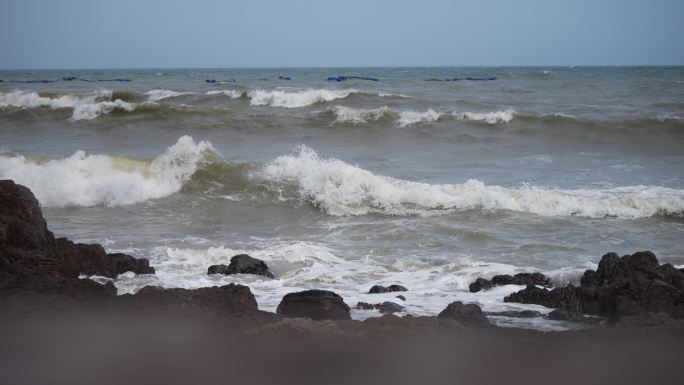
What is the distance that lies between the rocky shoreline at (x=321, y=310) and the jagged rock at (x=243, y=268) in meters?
1.73

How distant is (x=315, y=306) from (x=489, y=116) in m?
20.0

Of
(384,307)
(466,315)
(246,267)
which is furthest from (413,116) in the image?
(466,315)

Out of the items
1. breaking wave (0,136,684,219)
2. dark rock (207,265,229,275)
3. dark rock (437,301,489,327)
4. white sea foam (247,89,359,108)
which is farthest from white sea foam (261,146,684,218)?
white sea foam (247,89,359,108)

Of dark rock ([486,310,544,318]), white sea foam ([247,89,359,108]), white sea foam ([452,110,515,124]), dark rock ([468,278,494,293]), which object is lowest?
dark rock ([468,278,494,293])

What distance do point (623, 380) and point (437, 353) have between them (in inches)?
47.3

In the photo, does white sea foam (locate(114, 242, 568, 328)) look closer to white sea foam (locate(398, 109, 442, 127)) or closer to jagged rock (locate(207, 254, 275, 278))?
jagged rock (locate(207, 254, 275, 278))

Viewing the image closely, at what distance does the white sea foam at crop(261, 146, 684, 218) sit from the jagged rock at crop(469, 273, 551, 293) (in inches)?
191

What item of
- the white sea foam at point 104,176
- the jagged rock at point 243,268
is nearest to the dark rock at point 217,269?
the jagged rock at point 243,268

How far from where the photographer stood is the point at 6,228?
6758mm

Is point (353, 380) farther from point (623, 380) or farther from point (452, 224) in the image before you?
point (452, 224)

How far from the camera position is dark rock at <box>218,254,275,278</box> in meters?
8.36

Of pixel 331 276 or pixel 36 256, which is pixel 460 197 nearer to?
pixel 331 276

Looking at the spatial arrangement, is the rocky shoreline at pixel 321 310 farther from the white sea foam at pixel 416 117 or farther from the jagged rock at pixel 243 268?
the white sea foam at pixel 416 117

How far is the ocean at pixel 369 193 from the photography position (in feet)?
29.2
